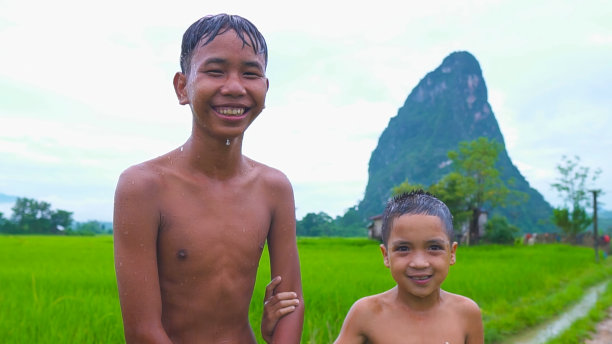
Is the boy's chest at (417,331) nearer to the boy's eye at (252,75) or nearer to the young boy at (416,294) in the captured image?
the young boy at (416,294)

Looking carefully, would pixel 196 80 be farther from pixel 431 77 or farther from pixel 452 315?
pixel 431 77

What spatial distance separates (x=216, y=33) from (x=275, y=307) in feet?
2.82

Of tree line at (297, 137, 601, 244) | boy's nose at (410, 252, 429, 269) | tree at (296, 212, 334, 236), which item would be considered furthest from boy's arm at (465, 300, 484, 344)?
tree at (296, 212, 334, 236)

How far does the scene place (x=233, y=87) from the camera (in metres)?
1.45

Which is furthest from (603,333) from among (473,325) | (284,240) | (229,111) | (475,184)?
(475,184)

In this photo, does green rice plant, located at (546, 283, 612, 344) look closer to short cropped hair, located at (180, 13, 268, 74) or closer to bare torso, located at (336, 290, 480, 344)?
bare torso, located at (336, 290, 480, 344)

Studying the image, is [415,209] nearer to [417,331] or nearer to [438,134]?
[417,331]

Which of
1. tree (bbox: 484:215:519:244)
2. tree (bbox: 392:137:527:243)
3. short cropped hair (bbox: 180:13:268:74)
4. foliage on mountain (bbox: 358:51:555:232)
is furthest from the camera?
foliage on mountain (bbox: 358:51:555:232)

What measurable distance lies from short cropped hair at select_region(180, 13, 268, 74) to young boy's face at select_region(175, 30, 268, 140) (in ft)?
0.06

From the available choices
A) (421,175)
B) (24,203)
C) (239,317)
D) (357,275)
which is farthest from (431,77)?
(239,317)

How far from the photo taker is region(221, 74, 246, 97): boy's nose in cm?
145

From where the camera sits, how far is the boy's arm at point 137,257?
4.61 ft

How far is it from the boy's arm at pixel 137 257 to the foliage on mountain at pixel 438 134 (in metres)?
66.7

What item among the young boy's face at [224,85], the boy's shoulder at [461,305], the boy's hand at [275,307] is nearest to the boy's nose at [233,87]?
the young boy's face at [224,85]
